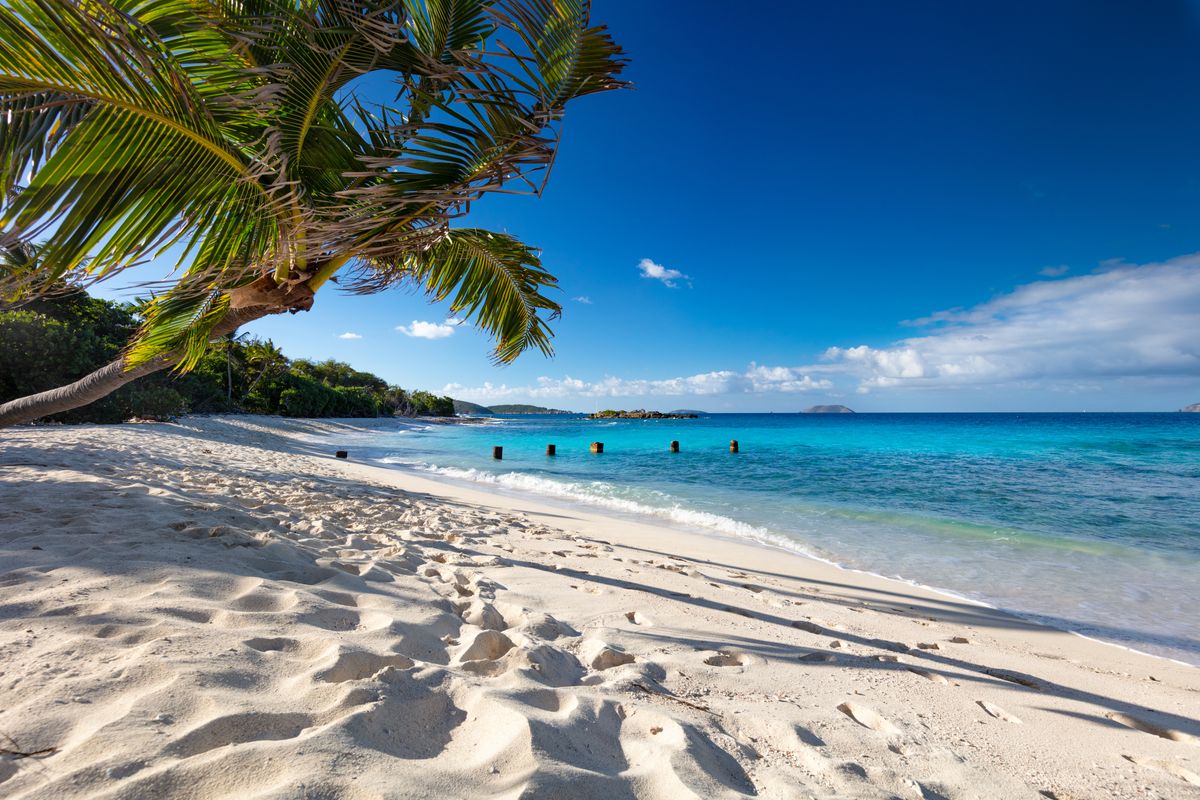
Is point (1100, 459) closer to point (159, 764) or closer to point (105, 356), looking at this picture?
point (159, 764)

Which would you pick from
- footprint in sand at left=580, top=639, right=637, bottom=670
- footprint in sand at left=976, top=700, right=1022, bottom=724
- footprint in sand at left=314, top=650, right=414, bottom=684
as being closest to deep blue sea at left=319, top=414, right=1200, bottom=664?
footprint in sand at left=976, top=700, right=1022, bottom=724

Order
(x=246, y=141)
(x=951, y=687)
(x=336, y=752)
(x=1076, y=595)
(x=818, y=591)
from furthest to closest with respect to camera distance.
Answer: (x=1076, y=595)
(x=818, y=591)
(x=246, y=141)
(x=951, y=687)
(x=336, y=752)

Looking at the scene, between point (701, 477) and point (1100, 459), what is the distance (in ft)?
58.5

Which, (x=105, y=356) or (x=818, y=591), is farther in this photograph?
(x=105, y=356)

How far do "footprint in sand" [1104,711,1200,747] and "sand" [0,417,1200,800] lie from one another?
2 centimetres

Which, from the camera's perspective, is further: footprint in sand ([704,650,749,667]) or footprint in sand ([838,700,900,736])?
footprint in sand ([704,650,749,667])

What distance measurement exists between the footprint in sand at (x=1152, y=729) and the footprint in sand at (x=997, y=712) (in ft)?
2.25

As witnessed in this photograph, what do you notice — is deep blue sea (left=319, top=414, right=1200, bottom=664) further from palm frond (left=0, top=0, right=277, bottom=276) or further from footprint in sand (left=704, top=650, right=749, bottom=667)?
palm frond (left=0, top=0, right=277, bottom=276)

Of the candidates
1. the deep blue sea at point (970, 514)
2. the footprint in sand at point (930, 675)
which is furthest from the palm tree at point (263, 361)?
the footprint in sand at point (930, 675)

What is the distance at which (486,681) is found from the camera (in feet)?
6.63

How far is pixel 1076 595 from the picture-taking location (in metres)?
5.36

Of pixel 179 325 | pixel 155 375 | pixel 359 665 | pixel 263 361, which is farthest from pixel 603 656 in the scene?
pixel 263 361

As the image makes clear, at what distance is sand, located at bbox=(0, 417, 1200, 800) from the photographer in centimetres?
135

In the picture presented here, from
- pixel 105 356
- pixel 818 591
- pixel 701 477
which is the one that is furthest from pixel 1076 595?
pixel 105 356
